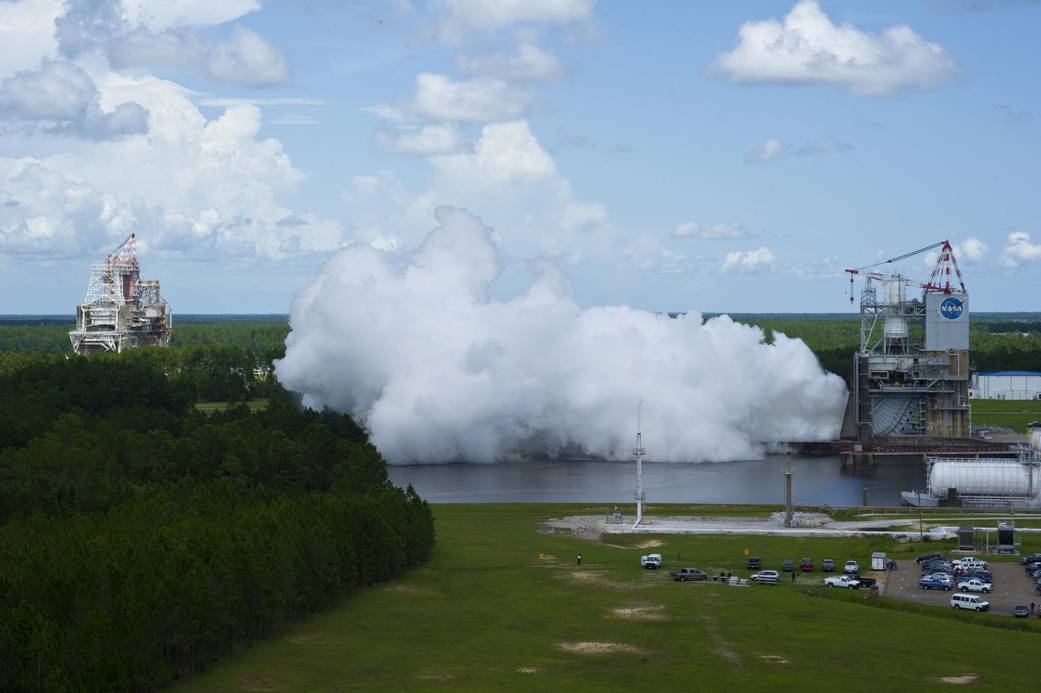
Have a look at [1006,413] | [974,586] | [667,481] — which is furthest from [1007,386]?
[974,586]

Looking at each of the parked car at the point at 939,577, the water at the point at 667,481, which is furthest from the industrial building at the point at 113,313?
the parked car at the point at 939,577

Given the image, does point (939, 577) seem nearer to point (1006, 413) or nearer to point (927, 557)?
point (927, 557)

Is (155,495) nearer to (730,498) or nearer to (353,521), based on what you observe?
(353,521)

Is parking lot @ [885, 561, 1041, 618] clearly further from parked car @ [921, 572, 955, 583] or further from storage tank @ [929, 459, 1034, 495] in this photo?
storage tank @ [929, 459, 1034, 495]

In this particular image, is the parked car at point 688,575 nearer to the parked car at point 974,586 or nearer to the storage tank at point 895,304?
the parked car at point 974,586

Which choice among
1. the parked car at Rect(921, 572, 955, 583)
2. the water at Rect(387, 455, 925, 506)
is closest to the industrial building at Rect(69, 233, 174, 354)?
the water at Rect(387, 455, 925, 506)
